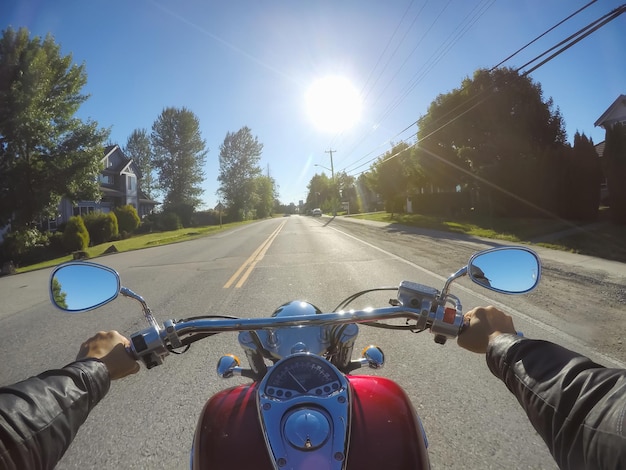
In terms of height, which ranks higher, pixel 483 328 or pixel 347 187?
pixel 347 187

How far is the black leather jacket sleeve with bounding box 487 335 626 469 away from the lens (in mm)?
1080

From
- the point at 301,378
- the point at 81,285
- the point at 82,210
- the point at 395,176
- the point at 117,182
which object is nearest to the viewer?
the point at 301,378

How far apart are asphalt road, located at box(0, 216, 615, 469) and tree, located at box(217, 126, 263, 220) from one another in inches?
2532

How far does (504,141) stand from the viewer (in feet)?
85.2

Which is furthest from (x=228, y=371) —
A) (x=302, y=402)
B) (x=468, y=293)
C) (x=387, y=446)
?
(x=468, y=293)

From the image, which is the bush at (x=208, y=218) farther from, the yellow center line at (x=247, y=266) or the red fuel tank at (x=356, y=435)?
the red fuel tank at (x=356, y=435)

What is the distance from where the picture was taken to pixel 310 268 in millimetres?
11617

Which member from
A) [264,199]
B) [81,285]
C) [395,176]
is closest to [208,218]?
[264,199]

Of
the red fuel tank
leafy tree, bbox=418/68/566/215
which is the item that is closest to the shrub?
leafy tree, bbox=418/68/566/215

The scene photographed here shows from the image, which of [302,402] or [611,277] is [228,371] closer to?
[302,402]

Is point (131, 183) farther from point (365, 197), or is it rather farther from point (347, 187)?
point (347, 187)

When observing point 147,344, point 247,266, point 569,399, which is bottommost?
point 247,266

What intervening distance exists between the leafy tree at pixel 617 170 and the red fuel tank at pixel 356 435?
1946cm

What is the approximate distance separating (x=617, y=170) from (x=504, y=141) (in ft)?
32.7
